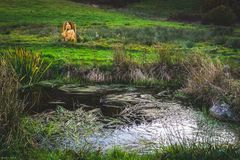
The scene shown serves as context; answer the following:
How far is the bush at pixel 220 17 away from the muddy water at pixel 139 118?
3513 centimetres

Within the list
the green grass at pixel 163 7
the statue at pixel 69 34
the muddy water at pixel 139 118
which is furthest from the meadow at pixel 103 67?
the green grass at pixel 163 7

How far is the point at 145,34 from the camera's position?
130 feet

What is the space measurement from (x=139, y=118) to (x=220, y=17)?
41.1m

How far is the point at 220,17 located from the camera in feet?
182

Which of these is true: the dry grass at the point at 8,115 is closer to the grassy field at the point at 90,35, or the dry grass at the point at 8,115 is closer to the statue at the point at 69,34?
the grassy field at the point at 90,35

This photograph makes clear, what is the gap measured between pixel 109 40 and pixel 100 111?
17008mm

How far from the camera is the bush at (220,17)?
55094 millimetres

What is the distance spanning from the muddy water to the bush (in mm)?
35129

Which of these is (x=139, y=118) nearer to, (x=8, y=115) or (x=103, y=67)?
(x=8, y=115)

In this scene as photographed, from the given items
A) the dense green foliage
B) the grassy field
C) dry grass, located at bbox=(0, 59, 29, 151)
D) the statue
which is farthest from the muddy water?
the dense green foliage

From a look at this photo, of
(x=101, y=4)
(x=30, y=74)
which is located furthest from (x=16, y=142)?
(x=101, y=4)

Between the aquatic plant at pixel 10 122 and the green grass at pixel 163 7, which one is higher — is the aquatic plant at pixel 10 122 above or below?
above

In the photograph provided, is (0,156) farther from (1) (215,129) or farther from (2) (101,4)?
(2) (101,4)

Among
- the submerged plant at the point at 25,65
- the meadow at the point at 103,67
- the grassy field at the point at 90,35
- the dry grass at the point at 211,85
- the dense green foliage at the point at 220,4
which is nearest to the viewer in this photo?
the meadow at the point at 103,67
